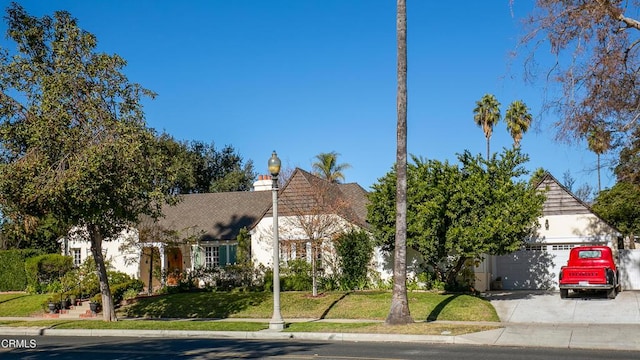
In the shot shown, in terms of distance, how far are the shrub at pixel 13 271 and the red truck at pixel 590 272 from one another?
1141 inches

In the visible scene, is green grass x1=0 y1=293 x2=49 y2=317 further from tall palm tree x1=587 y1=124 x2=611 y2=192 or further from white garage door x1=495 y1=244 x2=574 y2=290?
tall palm tree x1=587 y1=124 x2=611 y2=192

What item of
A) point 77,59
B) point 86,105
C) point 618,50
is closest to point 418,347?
point 618,50

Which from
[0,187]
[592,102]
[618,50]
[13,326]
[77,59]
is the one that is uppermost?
[77,59]

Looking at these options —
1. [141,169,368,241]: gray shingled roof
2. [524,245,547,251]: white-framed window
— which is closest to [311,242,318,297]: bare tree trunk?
[141,169,368,241]: gray shingled roof

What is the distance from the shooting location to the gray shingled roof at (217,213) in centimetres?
3603

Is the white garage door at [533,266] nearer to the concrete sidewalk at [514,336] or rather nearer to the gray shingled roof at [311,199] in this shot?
the gray shingled roof at [311,199]

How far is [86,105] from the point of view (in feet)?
70.7

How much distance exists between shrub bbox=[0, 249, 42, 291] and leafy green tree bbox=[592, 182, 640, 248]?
32.9 metres

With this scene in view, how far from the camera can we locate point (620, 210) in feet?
125

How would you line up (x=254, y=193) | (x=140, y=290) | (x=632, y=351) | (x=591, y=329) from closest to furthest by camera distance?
(x=632, y=351) < (x=591, y=329) < (x=140, y=290) < (x=254, y=193)

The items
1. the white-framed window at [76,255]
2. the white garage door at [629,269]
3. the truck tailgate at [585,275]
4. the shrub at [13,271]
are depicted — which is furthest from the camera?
the white-framed window at [76,255]

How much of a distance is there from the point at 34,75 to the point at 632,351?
63.9 feet

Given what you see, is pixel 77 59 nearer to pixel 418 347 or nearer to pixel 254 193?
pixel 418 347

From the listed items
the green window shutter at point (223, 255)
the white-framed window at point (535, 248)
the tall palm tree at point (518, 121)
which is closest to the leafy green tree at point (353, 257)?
the white-framed window at point (535, 248)
